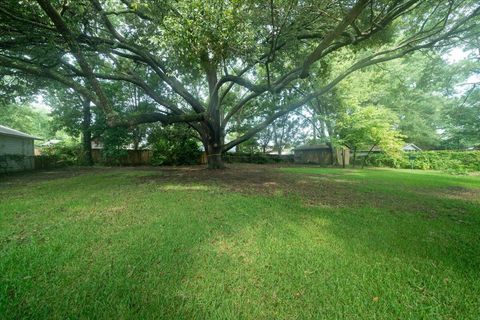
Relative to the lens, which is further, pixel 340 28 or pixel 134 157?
pixel 134 157

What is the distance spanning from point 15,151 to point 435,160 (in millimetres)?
33551

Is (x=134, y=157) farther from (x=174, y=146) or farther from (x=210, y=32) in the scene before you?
(x=210, y=32)

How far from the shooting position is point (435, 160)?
2073 cm

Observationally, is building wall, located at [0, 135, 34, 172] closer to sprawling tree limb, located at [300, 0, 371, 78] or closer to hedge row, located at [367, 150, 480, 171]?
sprawling tree limb, located at [300, 0, 371, 78]

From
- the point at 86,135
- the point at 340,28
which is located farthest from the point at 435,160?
the point at 86,135

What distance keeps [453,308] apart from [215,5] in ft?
20.8

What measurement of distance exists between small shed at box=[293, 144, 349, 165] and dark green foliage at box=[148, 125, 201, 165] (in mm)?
14470

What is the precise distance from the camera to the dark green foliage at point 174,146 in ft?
62.6

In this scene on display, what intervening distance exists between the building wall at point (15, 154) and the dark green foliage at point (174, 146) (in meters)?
8.37

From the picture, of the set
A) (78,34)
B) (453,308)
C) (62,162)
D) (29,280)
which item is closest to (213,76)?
(78,34)

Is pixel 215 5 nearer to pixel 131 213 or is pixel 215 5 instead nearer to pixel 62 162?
pixel 131 213

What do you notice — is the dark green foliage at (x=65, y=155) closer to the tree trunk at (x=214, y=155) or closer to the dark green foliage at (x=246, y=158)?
the tree trunk at (x=214, y=155)

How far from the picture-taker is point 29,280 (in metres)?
2.33

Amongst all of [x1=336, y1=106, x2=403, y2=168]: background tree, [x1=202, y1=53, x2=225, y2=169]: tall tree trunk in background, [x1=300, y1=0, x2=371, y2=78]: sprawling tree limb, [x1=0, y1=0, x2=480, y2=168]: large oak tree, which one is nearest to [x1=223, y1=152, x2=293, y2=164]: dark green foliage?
[x1=336, y1=106, x2=403, y2=168]: background tree
